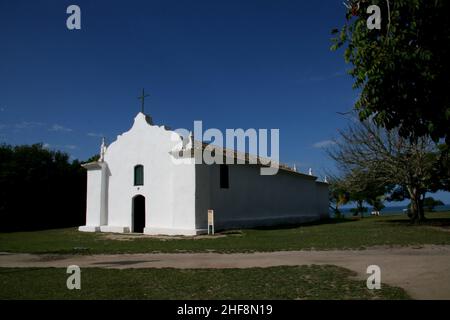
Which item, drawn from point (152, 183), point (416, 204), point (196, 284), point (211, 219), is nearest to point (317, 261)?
point (196, 284)

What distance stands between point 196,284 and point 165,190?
1533cm

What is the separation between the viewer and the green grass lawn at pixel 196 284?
719 cm

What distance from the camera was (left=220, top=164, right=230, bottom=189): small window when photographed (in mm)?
24406

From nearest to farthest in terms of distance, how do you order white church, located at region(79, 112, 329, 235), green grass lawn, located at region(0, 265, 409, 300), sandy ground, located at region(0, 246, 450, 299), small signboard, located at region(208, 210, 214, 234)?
1. green grass lawn, located at region(0, 265, 409, 300)
2. sandy ground, located at region(0, 246, 450, 299)
3. small signboard, located at region(208, 210, 214, 234)
4. white church, located at region(79, 112, 329, 235)

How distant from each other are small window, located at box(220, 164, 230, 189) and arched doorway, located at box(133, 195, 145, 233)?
16.4 feet

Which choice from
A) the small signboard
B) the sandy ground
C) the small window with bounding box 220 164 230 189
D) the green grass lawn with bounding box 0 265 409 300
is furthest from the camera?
the small window with bounding box 220 164 230 189

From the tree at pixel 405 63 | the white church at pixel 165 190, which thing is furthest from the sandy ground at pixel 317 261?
the white church at pixel 165 190

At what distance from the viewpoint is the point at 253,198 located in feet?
88.0

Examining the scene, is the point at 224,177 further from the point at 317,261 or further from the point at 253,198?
the point at 317,261

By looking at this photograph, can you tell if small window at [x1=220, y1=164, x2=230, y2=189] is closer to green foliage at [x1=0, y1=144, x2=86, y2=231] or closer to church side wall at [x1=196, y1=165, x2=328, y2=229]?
church side wall at [x1=196, y1=165, x2=328, y2=229]

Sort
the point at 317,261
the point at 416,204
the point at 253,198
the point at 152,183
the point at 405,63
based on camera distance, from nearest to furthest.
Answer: the point at 405,63 → the point at 317,261 → the point at 152,183 → the point at 416,204 → the point at 253,198

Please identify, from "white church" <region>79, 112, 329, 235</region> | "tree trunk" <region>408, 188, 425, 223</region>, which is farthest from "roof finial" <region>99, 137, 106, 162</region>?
"tree trunk" <region>408, 188, 425, 223</region>

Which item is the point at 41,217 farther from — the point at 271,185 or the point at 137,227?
the point at 271,185

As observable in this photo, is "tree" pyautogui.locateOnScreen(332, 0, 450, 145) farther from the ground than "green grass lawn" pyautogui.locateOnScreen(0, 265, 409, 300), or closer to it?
farther from the ground
